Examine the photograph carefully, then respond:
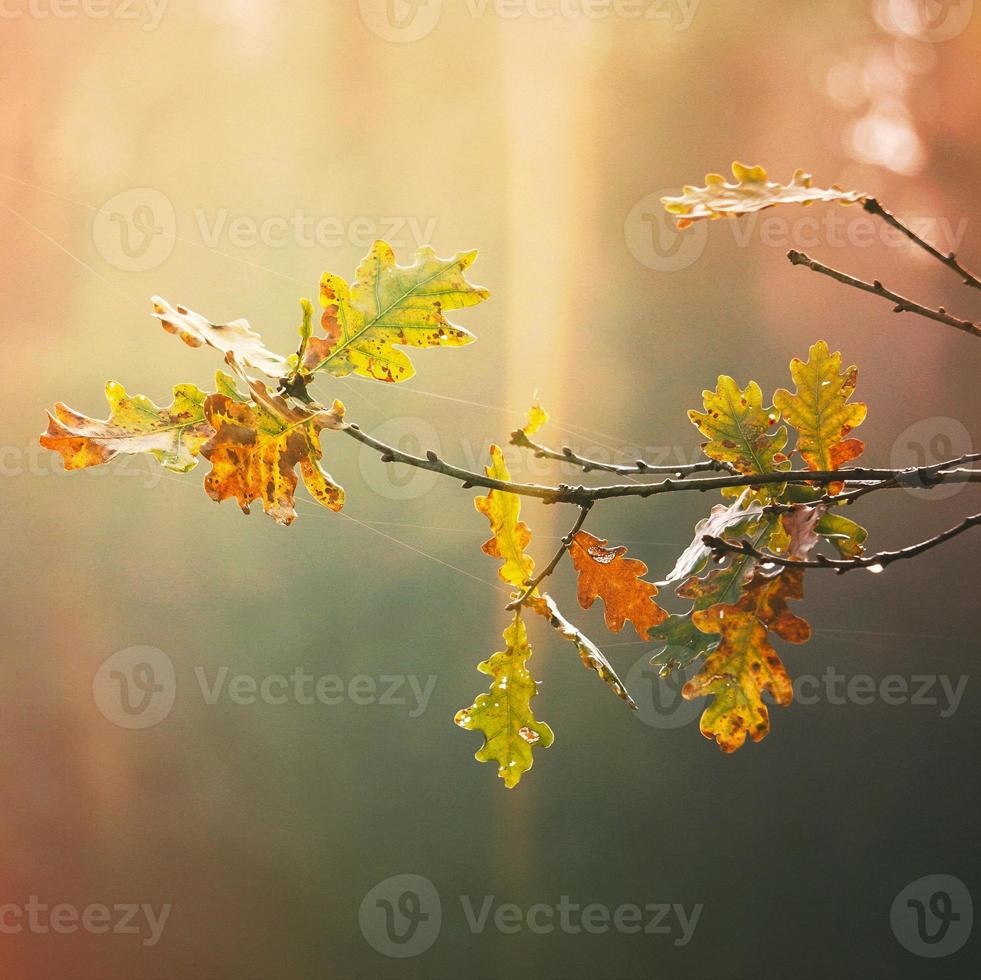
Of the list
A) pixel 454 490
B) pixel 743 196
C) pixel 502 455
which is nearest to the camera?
pixel 743 196

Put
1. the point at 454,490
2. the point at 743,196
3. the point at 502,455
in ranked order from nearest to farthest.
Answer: the point at 743,196 < the point at 502,455 < the point at 454,490

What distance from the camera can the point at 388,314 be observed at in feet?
1.33

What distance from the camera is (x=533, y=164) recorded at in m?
1.84

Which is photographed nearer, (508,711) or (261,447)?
(261,447)

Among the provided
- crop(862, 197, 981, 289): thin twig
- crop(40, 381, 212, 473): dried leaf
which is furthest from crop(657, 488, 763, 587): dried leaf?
crop(40, 381, 212, 473): dried leaf

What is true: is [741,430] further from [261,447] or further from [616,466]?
[261,447]

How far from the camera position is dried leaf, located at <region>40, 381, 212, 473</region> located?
39cm

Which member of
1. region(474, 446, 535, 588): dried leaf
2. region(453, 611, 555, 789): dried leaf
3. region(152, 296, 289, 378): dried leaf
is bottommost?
region(453, 611, 555, 789): dried leaf

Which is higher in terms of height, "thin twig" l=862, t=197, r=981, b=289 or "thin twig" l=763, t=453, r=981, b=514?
"thin twig" l=862, t=197, r=981, b=289

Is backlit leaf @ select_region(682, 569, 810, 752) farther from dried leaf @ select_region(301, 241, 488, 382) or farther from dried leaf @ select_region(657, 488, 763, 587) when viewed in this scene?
dried leaf @ select_region(301, 241, 488, 382)

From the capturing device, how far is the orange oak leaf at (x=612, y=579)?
0.47m

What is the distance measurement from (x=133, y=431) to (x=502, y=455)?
173 mm

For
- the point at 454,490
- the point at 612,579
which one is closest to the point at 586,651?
the point at 612,579

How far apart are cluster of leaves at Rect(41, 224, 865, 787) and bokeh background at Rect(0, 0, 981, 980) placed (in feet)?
4.39
